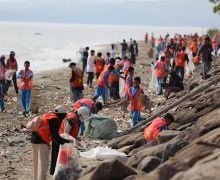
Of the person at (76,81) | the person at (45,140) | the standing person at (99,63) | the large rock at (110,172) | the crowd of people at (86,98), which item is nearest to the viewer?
the large rock at (110,172)

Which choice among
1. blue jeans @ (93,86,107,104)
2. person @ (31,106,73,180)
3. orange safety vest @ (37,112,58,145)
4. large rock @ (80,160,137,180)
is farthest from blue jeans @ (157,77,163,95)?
large rock @ (80,160,137,180)

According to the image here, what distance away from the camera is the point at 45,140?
30.4ft

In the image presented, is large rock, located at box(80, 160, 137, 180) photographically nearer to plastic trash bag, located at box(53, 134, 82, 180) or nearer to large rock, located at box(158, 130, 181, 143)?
plastic trash bag, located at box(53, 134, 82, 180)

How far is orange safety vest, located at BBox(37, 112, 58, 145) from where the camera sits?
29.8ft

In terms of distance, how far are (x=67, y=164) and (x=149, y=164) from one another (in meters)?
1.26

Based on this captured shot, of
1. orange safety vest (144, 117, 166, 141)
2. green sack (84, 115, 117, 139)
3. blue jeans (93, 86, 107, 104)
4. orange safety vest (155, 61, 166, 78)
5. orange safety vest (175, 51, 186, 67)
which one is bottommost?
green sack (84, 115, 117, 139)

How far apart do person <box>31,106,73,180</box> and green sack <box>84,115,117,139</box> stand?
3719mm

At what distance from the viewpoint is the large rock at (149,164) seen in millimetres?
8625

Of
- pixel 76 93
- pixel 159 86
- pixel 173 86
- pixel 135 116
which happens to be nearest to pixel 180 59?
pixel 159 86

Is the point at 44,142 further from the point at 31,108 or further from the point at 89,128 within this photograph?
the point at 31,108

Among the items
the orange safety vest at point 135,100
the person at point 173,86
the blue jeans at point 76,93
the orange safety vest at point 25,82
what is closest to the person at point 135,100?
the orange safety vest at point 135,100

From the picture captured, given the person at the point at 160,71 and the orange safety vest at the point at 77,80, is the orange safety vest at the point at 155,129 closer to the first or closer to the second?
the orange safety vest at the point at 77,80

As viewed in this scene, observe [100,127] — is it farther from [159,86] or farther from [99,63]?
[99,63]

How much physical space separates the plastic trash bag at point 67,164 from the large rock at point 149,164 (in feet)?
3.20
